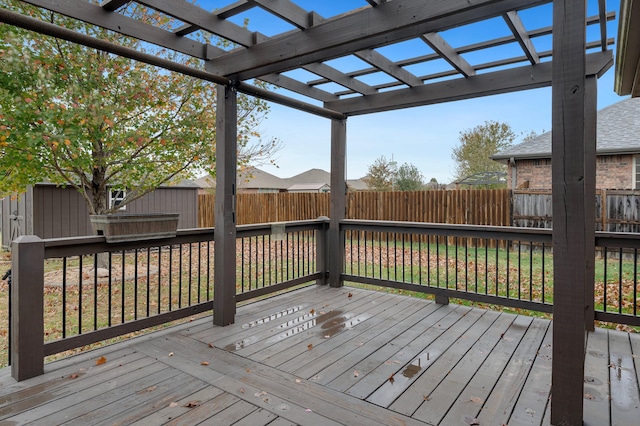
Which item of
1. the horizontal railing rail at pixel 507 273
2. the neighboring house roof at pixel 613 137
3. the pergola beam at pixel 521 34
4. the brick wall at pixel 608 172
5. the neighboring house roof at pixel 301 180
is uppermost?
the neighboring house roof at pixel 301 180

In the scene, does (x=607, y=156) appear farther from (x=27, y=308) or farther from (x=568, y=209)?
(x=27, y=308)

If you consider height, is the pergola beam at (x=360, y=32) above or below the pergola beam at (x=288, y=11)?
below

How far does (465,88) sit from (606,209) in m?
5.52

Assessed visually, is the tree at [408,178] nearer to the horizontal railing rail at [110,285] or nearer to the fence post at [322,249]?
the horizontal railing rail at [110,285]

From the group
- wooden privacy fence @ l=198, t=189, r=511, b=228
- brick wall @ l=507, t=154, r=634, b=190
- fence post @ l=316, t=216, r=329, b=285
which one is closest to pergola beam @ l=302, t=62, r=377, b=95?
fence post @ l=316, t=216, r=329, b=285

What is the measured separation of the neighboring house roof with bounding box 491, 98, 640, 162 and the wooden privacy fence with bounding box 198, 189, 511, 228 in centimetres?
210

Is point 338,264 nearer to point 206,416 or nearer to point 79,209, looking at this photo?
point 206,416

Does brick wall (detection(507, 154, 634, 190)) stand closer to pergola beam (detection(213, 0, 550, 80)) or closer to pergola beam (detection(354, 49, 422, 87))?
pergola beam (detection(354, 49, 422, 87))

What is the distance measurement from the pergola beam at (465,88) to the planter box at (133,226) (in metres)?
2.56

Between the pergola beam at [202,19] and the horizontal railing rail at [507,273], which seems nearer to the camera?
the pergola beam at [202,19]

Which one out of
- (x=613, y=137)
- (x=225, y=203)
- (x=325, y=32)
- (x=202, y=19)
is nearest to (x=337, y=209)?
(x=225, y=203)

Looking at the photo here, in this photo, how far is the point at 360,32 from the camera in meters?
2.43

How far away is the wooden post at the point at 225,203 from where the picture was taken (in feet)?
11.0

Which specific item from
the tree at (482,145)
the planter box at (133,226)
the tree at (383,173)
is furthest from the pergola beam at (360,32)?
the tree at (482,145)
